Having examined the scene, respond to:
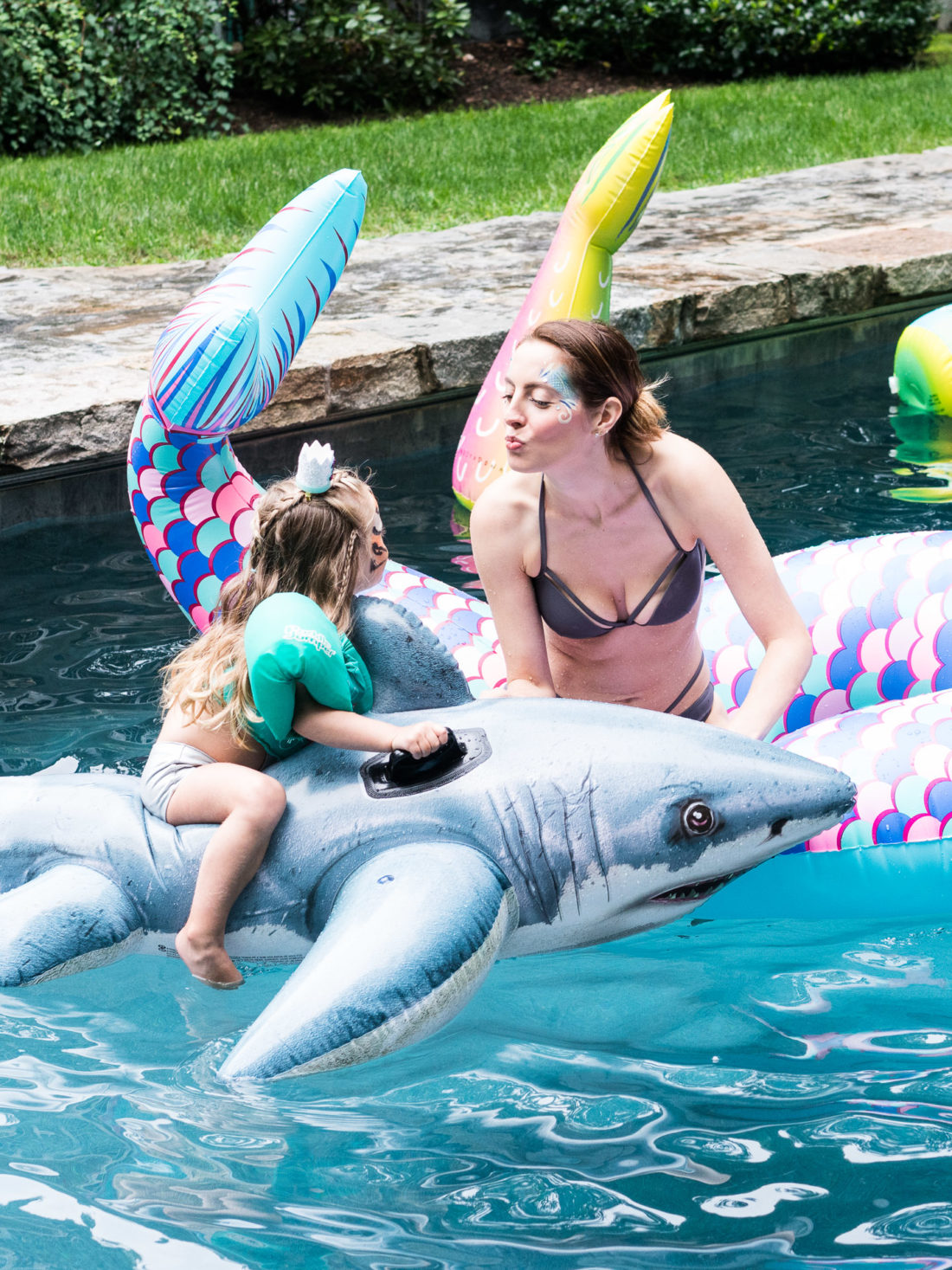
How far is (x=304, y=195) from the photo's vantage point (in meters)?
3.50

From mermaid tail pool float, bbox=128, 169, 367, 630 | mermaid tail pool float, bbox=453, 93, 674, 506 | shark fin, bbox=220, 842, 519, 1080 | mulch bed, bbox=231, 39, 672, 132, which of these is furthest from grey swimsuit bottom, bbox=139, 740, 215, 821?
mulch bed, bbox=231, 39, 672, 132

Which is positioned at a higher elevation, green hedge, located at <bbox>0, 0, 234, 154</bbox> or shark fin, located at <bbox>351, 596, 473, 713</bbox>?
green hedge, located at <bbox>0, 0, 234, 154</bbox>

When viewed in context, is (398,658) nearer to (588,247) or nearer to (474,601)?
(474,601)

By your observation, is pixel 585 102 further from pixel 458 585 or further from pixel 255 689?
pixel 255 689

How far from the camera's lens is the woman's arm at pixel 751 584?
2721 mm

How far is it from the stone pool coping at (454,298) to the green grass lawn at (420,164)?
0.51 metres

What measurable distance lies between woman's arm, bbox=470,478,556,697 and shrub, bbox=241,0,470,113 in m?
11.6

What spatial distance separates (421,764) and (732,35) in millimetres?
14529

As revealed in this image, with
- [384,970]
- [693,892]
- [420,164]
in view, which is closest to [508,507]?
[693,892]

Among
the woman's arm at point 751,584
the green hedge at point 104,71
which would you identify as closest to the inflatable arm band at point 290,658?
the woman's arm at point 751,584

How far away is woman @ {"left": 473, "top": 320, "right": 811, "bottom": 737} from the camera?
2.66 m

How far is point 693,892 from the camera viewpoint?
2516 millimetres

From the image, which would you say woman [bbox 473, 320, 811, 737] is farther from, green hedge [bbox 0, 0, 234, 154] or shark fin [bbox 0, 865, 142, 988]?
green hedge [bbox 0, 0, 234, 154]

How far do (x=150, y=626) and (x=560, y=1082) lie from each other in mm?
2505
